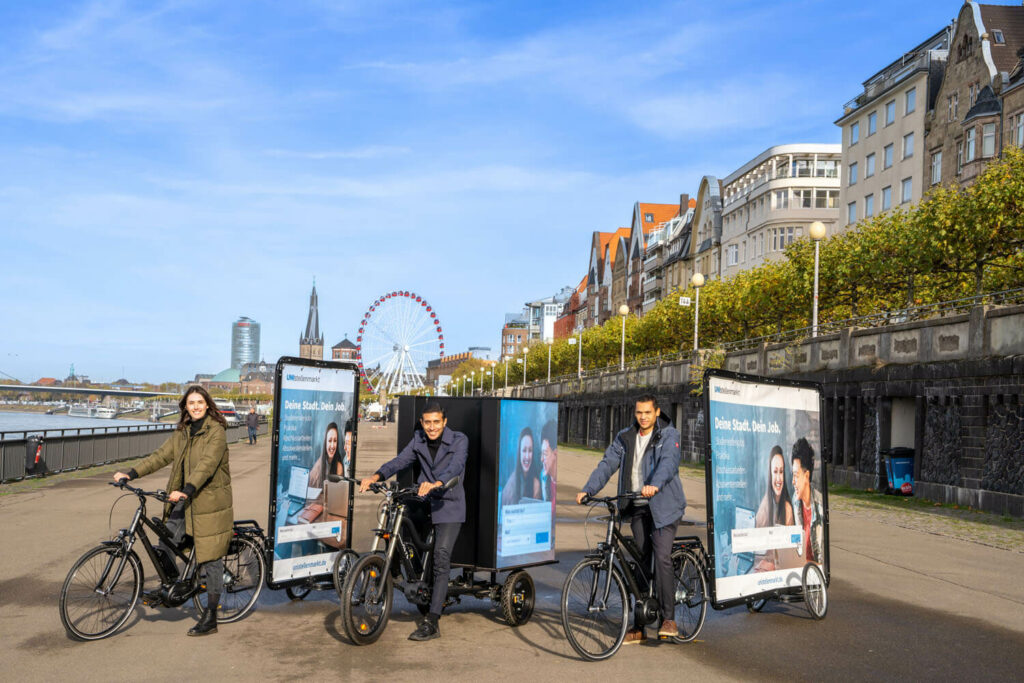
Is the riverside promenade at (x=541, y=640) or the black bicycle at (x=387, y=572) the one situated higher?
the black bicycle at (x=387, y=572)

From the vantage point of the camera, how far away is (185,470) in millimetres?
7836

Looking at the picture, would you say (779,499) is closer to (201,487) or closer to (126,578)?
(201,487)

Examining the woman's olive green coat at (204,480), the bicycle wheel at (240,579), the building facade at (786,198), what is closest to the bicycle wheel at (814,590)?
the bicycle wheel at (240,579)

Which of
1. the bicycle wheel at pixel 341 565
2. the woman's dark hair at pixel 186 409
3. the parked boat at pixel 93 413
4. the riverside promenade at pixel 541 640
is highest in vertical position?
the parked boat at pixel 93 413

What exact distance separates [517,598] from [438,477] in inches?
51.4

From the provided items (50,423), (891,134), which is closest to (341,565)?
(891,134)

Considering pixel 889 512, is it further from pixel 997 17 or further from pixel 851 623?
pixel 997 17

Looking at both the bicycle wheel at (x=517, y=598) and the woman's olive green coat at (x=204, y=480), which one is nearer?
the woman's olive green coat at (x=204, y=480)

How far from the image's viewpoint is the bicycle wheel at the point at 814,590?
9008 millimetres

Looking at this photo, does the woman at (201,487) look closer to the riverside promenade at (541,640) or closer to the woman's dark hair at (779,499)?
the riverside promenade at (541,640)

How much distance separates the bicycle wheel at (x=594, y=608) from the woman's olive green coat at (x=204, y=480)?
8.55 feet

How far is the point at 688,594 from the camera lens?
26.5 ft

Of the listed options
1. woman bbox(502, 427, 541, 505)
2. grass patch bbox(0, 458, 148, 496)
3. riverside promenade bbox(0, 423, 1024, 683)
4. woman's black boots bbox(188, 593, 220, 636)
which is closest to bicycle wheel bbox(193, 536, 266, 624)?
riverside promenade bbox(0, 423, 1024, 683)

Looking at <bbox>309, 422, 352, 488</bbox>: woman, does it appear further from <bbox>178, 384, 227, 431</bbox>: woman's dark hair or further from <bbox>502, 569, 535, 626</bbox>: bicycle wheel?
<bbox>502, 569, 535, 626</bbox>: bicycle wheel
